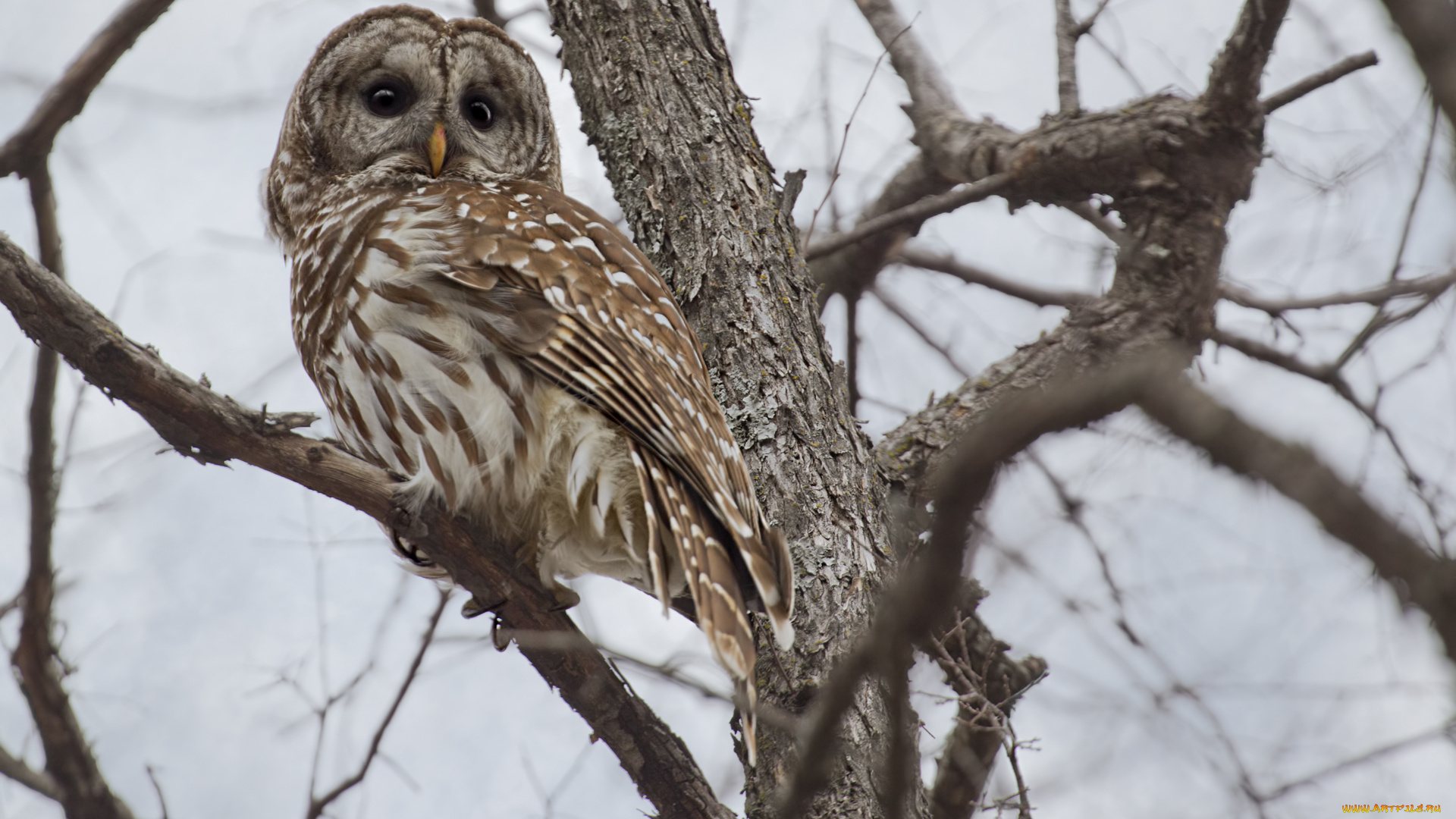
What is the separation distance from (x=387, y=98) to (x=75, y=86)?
2.62ft

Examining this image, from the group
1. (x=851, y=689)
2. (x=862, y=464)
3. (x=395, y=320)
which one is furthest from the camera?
(x=862, y=464)

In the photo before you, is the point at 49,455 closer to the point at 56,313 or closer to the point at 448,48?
the point at 56,313

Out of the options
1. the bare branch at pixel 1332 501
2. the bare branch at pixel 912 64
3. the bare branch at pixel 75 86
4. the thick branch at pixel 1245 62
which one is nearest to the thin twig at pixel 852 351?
the bare branch at pixel 912 64

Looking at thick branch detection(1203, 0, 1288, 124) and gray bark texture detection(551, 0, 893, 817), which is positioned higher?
thick branch detection(1203, 0, 1288, 124)

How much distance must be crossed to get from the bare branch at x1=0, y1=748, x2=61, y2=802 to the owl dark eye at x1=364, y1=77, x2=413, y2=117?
6.90ft

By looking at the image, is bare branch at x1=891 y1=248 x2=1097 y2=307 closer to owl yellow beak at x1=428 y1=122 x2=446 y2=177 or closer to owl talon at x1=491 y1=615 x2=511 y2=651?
owl yellow beak at x1=428 y1=122 x2=446 y2=177

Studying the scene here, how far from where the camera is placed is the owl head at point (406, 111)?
3.20 meters

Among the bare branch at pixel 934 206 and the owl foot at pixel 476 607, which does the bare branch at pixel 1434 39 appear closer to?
the owl foot at pixel 476 607

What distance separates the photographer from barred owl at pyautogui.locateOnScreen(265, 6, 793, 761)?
2180 mm

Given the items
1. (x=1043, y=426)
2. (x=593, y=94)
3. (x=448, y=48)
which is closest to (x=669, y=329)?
(x=593, y=94)

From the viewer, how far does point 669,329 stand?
2.51 meters

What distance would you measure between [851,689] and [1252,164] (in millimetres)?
2516

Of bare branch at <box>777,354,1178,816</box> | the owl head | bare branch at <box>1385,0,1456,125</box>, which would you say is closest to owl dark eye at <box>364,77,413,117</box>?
the owl head

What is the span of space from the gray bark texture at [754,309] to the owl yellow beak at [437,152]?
1.33ft
